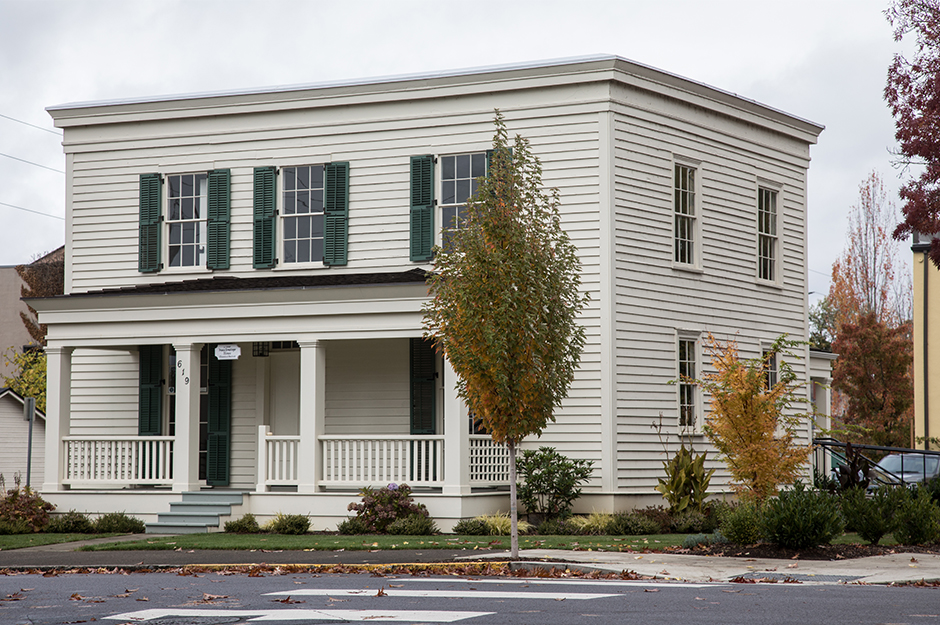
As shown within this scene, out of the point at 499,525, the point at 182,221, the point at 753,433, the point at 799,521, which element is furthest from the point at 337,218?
the point at 799,521

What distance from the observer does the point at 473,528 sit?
61.8ft

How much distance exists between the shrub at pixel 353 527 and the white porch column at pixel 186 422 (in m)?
3.32

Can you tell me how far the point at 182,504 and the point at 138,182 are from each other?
7.59 metres

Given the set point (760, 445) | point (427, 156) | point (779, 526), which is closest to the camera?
point (779, 526)

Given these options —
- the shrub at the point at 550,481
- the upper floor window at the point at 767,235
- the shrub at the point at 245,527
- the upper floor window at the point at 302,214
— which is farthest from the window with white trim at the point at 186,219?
the upper floor window at the point at 767,235

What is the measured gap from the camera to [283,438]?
20.6m

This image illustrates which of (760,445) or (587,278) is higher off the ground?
(587,278)

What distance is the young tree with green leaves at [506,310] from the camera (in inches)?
572

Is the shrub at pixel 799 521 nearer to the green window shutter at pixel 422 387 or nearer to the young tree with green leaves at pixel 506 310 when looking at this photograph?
the young tree with green leaves at pixel 506 310

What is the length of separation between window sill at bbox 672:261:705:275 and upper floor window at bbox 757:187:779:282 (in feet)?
7.53

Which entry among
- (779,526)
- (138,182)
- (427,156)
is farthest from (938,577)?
(138,182)

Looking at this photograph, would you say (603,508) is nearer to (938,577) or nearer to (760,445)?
(760,445)

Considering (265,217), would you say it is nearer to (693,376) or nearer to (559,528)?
(559,528)

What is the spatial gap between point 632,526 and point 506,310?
21.0 feet
